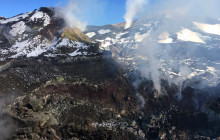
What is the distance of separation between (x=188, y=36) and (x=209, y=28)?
1915cm

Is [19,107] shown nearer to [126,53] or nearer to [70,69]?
[70,69]

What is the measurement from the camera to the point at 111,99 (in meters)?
49.5

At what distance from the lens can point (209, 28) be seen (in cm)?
11100

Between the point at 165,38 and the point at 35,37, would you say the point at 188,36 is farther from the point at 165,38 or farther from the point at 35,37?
the point at 35,37

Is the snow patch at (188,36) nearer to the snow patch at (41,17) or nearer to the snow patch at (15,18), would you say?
the snow patch at (41,17)

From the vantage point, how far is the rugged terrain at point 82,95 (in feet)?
123

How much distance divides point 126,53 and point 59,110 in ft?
149

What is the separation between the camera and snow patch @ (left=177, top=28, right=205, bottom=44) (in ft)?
314

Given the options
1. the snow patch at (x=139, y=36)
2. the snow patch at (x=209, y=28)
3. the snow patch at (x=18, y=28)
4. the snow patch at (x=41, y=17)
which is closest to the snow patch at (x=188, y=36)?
the snow patch at (x=209, y=28)

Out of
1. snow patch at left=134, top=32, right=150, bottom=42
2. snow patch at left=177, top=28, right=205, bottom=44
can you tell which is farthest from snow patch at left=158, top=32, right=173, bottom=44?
snow patch at left=134, top=32, right=150, bottom=42

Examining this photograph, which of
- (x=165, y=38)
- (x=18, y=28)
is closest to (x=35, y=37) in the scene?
(x=18, y=28)

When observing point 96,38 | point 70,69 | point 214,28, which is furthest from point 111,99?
point 214,28

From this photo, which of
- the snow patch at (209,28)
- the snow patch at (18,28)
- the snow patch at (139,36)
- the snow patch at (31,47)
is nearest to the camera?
the snow patch at (31,47)

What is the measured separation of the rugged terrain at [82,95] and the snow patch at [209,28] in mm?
39778
